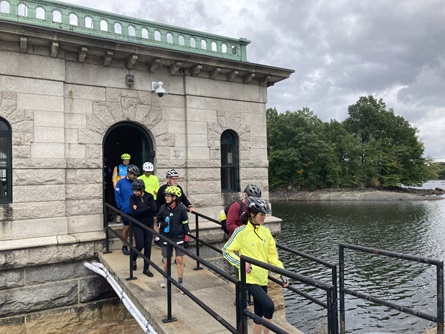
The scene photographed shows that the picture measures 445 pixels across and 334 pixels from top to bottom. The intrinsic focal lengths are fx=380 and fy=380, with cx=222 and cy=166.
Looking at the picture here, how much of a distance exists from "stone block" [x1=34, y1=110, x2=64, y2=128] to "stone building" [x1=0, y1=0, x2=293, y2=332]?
0.06 feet

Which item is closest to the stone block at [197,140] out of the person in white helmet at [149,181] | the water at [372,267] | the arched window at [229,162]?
the arched window at [229,162]

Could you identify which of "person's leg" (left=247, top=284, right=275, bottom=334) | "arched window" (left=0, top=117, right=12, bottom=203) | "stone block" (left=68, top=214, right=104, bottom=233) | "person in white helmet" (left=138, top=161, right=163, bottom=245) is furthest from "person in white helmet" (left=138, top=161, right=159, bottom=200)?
"person's leg" (left=247, top=284, right=275, bottom=334)

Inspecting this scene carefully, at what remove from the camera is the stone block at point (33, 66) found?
22.9 feet

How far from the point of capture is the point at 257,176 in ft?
32.2

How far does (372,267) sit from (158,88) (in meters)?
12.4

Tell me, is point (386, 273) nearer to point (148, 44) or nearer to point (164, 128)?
point (164, 128)

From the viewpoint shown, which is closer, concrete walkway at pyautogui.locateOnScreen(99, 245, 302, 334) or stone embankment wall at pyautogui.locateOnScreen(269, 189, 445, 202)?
concrete walkway at pyautogui.locateOnScreen(99, 245, 302, 334)

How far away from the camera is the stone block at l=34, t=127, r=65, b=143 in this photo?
23.5 feet

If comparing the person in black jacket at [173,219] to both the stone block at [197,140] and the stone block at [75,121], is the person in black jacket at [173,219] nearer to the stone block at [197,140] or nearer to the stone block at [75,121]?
the stone block at [75,121]

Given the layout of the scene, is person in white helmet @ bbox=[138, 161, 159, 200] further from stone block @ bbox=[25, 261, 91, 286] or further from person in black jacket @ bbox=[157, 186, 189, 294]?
stone block @ bbox=[25, 261, 91, 286]

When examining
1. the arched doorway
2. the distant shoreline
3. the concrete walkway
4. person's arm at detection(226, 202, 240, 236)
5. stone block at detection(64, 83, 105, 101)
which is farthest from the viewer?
the distant shoreline

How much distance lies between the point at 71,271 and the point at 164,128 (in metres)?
3.56

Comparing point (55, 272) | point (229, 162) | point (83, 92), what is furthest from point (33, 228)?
point (229, 162)

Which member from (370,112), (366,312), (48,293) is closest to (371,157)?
(370,112)
